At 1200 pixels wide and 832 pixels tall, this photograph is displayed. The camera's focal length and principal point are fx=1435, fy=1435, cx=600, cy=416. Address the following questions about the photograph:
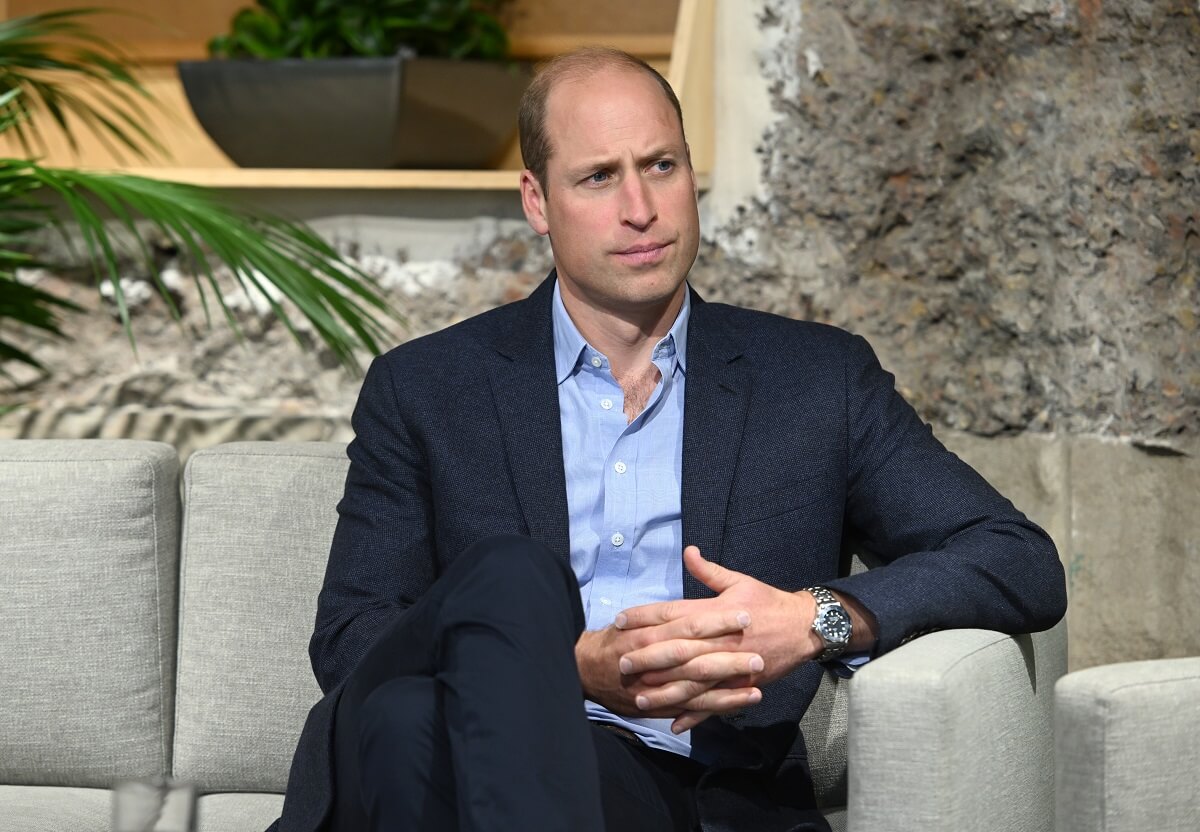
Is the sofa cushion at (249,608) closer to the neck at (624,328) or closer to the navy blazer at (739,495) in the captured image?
the navy blazer at (739,495)

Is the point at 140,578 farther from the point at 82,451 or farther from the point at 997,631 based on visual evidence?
the point at 997,631

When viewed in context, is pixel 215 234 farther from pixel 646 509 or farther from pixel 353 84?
pixel 646 509

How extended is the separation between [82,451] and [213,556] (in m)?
0.24

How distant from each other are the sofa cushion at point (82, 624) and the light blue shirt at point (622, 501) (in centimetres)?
63

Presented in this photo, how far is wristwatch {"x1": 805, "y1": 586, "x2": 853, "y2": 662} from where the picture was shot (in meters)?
1.50

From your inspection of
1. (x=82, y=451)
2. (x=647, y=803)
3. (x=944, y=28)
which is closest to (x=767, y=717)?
(x=647, y=803)

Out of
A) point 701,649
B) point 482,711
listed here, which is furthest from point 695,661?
point 482,711

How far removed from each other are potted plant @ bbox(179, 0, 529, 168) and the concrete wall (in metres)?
0.13

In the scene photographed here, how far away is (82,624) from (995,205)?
4.91 feet

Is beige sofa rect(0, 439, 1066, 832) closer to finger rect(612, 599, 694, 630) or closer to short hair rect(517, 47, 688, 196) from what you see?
short hair rect(517, 47, 688, 196)

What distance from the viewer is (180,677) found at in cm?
193

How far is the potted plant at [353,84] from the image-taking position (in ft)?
8.51

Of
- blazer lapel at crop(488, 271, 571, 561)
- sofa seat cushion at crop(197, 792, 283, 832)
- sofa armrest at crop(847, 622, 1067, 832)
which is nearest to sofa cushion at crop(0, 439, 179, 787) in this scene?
sofa seat cushion at crop(197, 792, 283, 832)

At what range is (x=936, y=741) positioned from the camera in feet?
4.30
